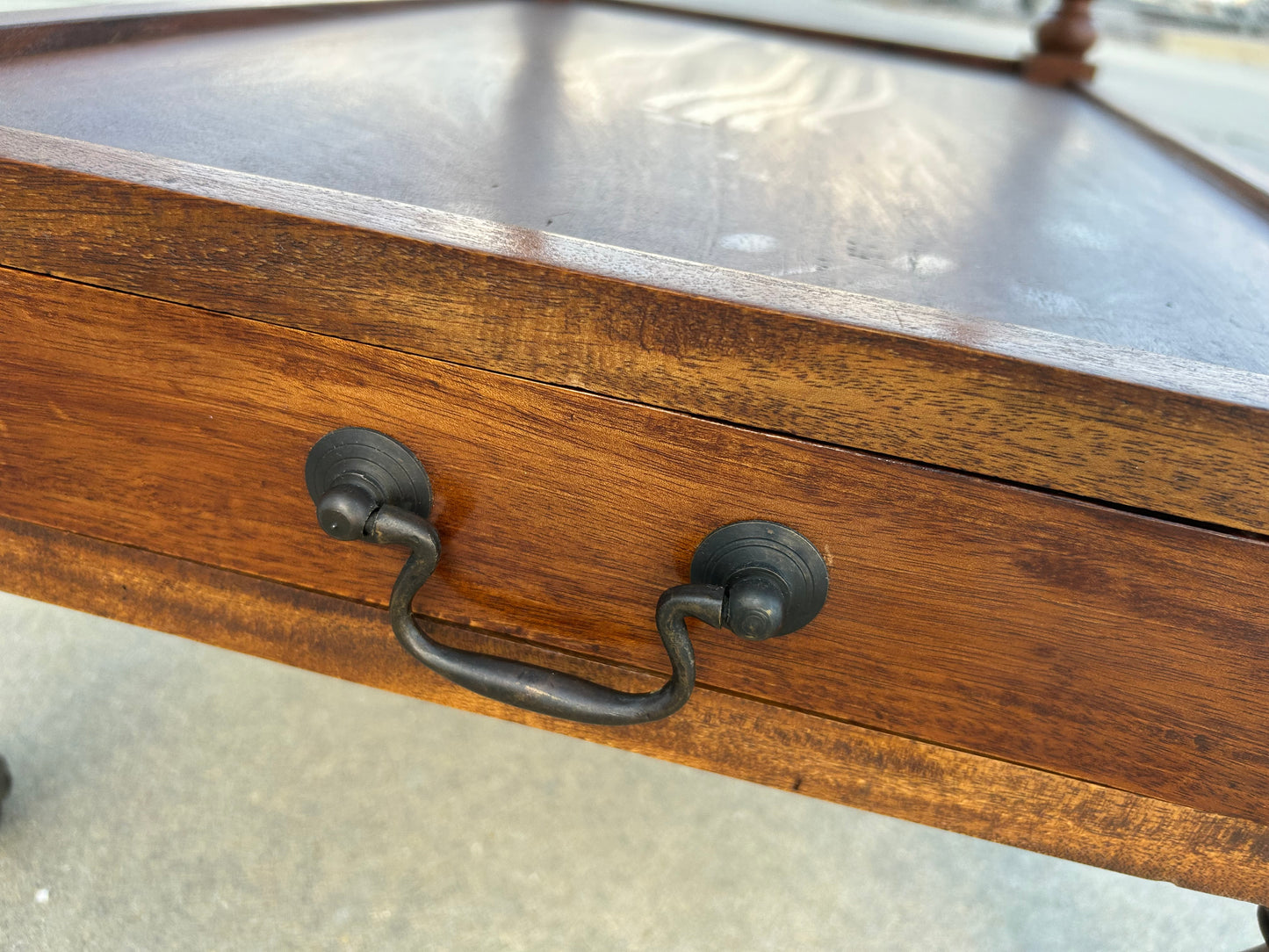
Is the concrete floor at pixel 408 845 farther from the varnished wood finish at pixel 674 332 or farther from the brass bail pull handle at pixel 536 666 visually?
the varnished wood finish at pixel 674 332

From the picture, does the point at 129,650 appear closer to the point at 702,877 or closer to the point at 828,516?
the point at 702,877

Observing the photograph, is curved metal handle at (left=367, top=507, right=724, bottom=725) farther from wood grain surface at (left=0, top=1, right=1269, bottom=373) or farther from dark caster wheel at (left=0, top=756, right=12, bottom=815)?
dark caster wheel at (left=0, top=756, right=12, bottom=815)

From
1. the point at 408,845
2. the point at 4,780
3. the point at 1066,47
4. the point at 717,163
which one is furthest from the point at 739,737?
the point at 1066,47

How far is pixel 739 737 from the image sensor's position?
1.36 ft

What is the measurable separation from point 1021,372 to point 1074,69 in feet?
3.12

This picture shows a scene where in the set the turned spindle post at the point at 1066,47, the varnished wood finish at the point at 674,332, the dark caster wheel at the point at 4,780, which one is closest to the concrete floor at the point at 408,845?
the dark caster wheel at the point at 4,780

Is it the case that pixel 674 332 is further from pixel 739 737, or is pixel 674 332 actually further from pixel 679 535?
pixel 739 737

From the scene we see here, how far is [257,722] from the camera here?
0.83m

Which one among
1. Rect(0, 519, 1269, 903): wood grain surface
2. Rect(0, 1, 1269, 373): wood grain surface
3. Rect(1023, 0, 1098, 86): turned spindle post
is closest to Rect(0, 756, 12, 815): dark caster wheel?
Rect(0, 519, 1269, 903): wood grain surface

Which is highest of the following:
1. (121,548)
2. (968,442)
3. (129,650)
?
(968,442)

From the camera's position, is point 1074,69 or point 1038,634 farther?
point 1074,69

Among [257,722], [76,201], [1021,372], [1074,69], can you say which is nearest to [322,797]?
[257,722]

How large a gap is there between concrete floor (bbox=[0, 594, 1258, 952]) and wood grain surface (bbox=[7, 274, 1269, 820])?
36 centimetres

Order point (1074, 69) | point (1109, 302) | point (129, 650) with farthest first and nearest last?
1. point (1074, 69)
2. point (129, 650)
3. point (1109, 302)
